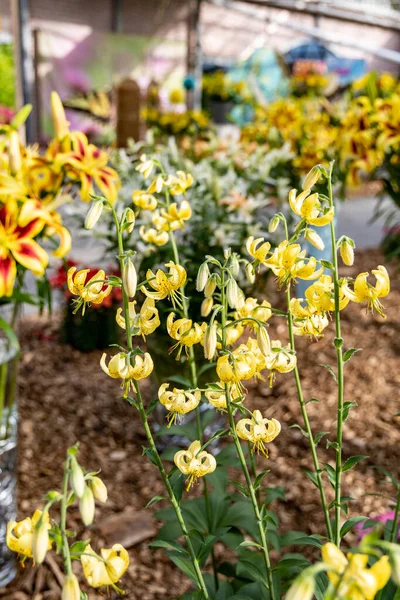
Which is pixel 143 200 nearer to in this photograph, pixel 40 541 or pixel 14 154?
pixel 14 154

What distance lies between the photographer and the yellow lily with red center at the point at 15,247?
1110 millimetres

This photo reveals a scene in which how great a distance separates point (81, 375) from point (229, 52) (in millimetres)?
9198

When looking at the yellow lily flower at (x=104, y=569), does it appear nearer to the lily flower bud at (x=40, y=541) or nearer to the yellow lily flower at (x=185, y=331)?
the lily flower bud at (x=40, y=541)

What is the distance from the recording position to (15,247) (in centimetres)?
113

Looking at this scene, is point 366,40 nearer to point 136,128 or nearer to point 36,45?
point 36,45

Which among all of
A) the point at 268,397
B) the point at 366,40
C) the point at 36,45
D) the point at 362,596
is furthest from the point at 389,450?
the point at 366,40

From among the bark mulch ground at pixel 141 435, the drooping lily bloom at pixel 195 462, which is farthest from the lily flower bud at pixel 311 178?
the bark mulch ground at pixel 141 435

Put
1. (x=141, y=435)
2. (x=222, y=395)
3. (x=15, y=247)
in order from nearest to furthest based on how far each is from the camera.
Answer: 1. (x=222, y=395)
2. (x=15, y=247)
3. (x=141, y=435)

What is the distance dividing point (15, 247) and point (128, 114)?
4.36 m

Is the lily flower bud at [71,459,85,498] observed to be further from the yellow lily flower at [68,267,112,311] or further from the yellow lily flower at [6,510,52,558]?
the yellow lily flower at [68,267,112,311]

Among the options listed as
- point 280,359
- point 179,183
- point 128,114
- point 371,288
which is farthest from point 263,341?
point 128,114

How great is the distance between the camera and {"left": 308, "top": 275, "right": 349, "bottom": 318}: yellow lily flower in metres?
0.90

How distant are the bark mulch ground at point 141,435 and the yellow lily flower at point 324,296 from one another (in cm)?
93

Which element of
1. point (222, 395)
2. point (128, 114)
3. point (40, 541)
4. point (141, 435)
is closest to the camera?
point (40, 541)
